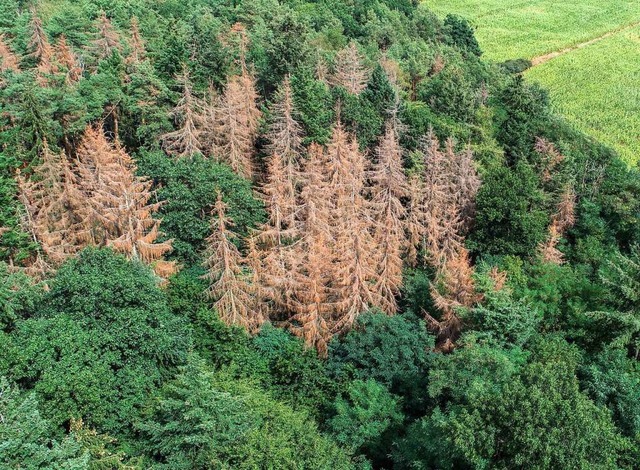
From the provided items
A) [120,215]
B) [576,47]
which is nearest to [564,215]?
[120,215]

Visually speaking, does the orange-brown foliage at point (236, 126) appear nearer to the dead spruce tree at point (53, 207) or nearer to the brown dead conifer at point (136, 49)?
the brown dead conifer at point (136, 49)

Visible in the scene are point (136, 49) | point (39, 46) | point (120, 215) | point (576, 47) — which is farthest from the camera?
point (576, 47)

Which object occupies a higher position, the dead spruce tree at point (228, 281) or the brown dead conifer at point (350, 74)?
the brown dead conifer at point (350, 74)

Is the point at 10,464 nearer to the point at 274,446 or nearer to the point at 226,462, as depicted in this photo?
the point at 226,462

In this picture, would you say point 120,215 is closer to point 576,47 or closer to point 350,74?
point 350,74

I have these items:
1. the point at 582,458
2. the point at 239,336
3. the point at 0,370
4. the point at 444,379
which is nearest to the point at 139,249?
the point at 239,336

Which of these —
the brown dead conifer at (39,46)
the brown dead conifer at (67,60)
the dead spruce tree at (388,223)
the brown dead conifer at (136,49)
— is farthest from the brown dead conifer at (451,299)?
the brown dead conifer at (39,46)

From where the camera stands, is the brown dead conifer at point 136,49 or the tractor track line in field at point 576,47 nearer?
the brown dead conifer at point 136,49
